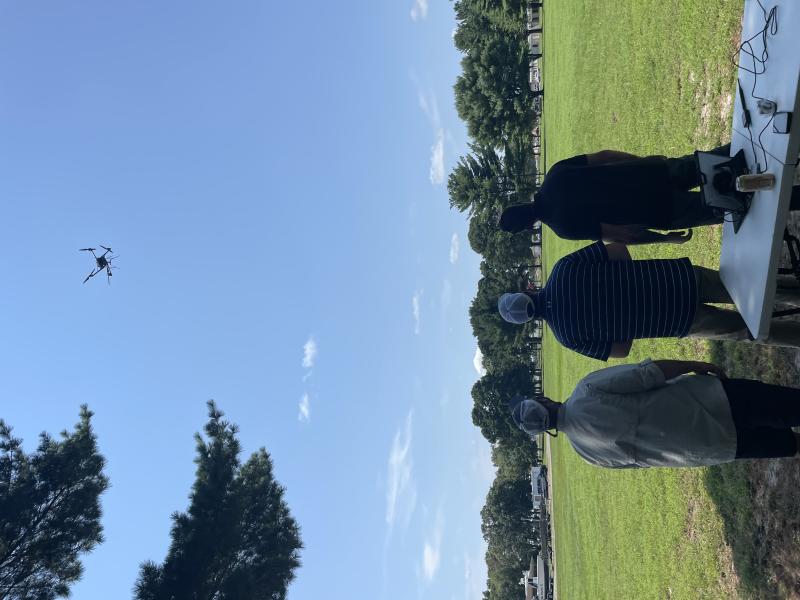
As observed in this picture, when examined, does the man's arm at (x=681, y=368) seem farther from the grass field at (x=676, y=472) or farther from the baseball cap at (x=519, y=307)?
the grass field at (x=676, y=472)

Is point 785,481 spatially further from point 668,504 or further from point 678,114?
point 678,114

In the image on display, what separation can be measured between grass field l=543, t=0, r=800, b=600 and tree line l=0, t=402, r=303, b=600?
7802mm

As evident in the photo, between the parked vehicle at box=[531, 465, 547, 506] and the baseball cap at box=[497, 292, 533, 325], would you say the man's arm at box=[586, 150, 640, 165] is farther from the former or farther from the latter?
the parked vehicle at box=[531, 465, 547, 506]

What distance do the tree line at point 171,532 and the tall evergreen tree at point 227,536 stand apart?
0.8 inches

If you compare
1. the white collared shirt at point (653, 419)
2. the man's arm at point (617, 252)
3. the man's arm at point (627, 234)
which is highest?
the man's arm at point (627, 234)

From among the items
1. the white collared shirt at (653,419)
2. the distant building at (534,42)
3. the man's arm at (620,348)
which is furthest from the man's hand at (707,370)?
the distant building at (534,42)

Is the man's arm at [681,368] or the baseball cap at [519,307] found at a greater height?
the baseball cap at [519,307]

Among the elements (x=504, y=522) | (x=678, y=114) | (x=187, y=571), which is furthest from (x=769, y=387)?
(x=504, y=522)

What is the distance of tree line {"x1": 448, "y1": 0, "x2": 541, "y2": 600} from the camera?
35969mm

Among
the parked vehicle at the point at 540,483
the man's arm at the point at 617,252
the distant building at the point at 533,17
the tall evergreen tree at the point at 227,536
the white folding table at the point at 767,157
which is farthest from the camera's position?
the distant building at the point at 533,17

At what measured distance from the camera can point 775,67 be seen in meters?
3.26

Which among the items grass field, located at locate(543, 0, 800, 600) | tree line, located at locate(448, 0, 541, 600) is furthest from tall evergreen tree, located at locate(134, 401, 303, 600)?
tree line, located at locate(448, 0, 541, 600)

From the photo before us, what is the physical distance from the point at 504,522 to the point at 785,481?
202ft

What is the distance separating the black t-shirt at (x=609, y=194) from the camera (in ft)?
15.4
